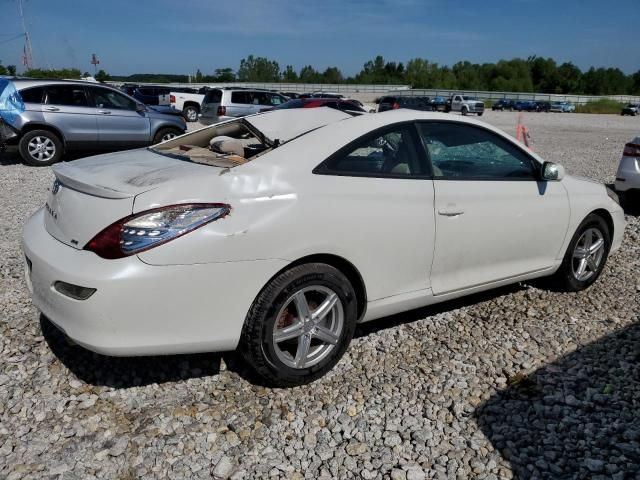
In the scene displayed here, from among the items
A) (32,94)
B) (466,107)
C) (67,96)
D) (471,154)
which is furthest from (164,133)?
(466,107)

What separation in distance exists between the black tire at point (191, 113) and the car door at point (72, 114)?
13.3m

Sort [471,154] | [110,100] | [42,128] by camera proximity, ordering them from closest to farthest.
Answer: [471,154] < [42,128] < [110,100]

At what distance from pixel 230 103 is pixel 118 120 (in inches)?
329

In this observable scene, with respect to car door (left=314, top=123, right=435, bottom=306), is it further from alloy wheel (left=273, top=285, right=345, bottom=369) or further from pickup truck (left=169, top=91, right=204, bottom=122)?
pickup truck (left=169, top=91, right=204, bottom=122)

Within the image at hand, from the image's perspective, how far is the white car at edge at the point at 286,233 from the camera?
265 centimetres

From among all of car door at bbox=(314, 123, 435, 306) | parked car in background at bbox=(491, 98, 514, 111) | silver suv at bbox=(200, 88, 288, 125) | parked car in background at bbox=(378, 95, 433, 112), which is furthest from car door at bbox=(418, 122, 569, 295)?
parked car in background at bbox=(491, 98, 514, 111)

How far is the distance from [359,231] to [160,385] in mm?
1441

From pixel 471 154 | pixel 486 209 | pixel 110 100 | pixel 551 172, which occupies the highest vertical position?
pixel 471 154

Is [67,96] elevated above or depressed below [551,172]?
below

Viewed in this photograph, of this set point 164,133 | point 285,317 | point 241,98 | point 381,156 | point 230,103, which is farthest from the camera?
point 241,98

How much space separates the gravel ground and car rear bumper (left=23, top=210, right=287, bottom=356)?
0.45 m

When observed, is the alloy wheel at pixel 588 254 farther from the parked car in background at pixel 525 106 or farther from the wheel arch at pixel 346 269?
the parked car in background at pixel 525 106

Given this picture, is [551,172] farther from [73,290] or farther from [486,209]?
[73,290]

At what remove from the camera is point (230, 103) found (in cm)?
1997
